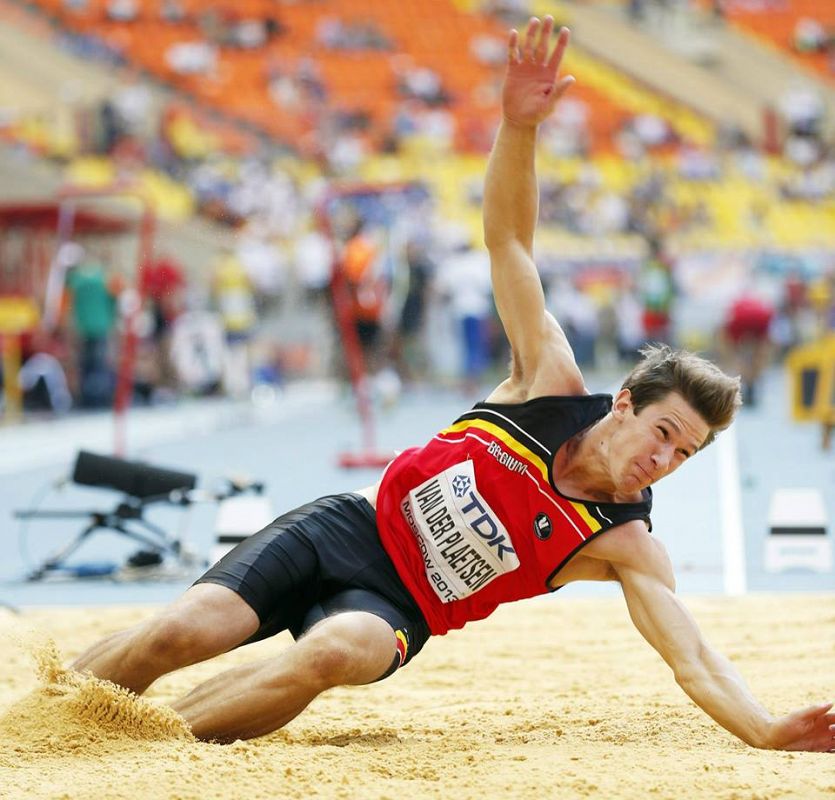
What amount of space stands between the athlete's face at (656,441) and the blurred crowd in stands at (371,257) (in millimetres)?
7553

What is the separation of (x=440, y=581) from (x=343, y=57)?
28436 mm

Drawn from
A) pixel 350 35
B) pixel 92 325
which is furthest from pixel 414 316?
pixel 350 35

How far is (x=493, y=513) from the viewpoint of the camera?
414 centimetres

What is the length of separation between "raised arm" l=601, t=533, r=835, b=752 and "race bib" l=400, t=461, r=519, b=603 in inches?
14.2

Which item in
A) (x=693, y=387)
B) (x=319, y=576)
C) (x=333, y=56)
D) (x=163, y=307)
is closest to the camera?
(x=693, y=387)

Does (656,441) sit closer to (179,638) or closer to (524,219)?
(524,219)

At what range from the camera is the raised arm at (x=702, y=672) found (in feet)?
12.6

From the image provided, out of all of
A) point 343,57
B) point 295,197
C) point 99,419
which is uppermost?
point 343,57

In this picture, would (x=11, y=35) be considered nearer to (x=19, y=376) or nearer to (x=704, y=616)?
(x=19, y=376)

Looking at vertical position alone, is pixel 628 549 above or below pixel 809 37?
below

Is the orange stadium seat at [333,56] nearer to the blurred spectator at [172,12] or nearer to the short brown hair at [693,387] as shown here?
the blurred spectator at [172,12]

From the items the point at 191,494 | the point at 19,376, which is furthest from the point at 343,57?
the point at 191,494

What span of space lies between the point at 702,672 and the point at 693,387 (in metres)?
0.78

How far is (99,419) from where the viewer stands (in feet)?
55.5
